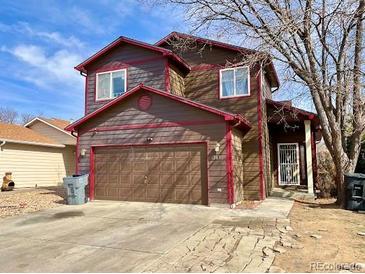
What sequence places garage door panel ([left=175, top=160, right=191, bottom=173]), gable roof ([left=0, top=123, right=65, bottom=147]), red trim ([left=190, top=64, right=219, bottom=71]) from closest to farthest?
garage door panel ([left=175, top=160, right=191, bottom=173]) → red trim ([left=190, top=64, right=219, bottom=71]) → gable roof ([left=0, top=123, right=65, bottom=147])

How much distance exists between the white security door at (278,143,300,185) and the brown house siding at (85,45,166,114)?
7.52m

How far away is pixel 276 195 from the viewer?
14.8m

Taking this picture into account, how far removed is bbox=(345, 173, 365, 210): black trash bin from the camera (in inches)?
424

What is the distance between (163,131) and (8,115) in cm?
5431

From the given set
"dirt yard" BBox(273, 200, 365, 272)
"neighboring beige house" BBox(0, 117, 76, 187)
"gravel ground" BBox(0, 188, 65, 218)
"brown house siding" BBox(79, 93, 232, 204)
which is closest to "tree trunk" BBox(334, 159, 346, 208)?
"dirt yard" BBox(273, 200, 365, 272)

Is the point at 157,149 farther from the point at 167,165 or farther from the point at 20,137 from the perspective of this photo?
the point at 20,137

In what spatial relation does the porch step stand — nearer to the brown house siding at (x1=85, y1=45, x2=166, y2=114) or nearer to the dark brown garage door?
the dark brown garage door

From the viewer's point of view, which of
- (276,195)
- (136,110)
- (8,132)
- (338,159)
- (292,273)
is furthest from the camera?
(8,132)

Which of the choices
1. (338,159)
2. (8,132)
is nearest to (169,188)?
(338,159)

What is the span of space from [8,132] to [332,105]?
1840 centimetres

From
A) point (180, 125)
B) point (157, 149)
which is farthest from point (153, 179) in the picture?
point (180, 125)

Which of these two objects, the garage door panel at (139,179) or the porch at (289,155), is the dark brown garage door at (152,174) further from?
the porch at (289,155)

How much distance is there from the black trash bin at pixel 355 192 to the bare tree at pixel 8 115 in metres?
57.4

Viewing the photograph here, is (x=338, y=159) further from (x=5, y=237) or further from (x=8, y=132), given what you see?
(x=8, y=132)
